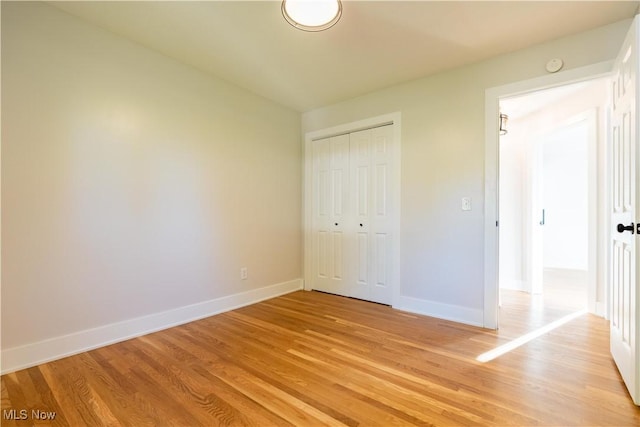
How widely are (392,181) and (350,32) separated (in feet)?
5.11

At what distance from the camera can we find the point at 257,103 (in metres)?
3.45

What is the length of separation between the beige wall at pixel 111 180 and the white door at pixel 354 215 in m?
0.91

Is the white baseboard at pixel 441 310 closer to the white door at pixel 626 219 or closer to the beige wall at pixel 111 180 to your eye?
the white door at pixel 626 219

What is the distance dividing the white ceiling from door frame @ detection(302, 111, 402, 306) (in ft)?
1.66

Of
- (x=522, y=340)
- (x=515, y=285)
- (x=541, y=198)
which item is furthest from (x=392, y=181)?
(x=515, y=285)

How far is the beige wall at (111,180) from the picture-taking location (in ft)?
6.26

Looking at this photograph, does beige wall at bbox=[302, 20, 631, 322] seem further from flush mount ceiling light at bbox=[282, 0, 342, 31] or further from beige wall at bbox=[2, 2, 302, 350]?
beige wall at bbox=[2, 2, 302, 350]

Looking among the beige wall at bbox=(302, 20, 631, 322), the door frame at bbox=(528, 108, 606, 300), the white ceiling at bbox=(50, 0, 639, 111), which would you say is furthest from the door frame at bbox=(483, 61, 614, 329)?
the door frame at bbox=(528, 108, 606, 300)

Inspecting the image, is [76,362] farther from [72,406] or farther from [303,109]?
[303,109]

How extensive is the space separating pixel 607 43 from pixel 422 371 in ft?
9.10

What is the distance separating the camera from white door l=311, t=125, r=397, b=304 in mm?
3312

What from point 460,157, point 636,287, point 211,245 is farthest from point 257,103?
point 636,287

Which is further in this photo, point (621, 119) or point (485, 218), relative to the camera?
point (485, 218)

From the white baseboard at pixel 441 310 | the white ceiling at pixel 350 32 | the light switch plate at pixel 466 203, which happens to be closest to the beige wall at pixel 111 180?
the white ceiling at pixel 350 32
